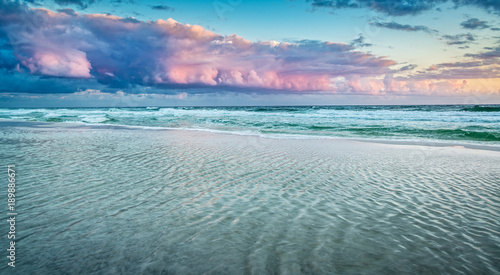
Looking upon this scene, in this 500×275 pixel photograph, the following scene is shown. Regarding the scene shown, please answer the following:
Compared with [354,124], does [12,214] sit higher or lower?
lower

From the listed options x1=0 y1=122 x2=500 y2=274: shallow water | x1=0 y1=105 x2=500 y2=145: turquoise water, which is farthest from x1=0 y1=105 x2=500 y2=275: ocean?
x1=0 y1=105 x2=500 y2=145: turquoise water

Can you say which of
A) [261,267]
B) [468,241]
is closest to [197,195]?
[261,267]

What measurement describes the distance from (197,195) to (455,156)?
11.4 m

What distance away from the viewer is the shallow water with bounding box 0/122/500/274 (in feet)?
10.4

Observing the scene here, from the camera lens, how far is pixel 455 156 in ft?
37.6

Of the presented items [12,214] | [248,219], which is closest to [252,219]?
[248,219]

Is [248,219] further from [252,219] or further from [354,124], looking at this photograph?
[354,124]

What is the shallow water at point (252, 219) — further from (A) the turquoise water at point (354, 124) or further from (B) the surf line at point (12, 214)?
(A) the turquoise water at point (354, 124)

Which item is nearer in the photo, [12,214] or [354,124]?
[12,214]

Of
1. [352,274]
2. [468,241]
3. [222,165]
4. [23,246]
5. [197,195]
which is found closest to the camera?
[352,274]

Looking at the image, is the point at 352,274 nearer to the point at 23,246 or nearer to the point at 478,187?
the point at 23,246

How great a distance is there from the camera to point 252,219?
4.38 m

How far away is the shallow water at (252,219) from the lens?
10.4 feet

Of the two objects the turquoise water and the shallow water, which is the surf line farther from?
the turquoise water
